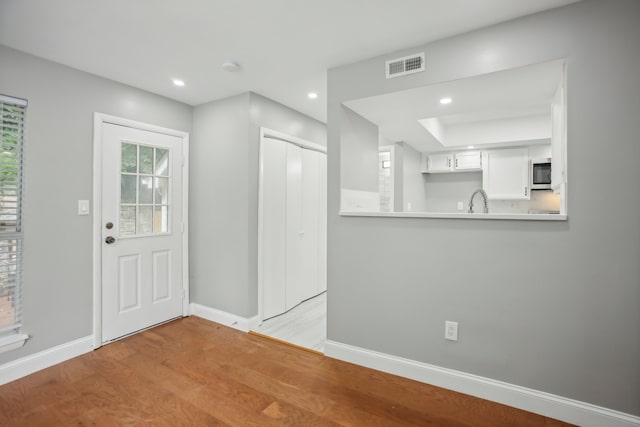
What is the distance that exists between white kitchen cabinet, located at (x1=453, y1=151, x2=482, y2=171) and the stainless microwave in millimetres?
681

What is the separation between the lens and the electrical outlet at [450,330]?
7.04 feet

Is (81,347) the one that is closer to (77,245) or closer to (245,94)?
(77,245)

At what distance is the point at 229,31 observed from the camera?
2.09m

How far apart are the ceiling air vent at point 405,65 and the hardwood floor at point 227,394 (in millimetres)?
2272

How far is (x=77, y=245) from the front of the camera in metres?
2.64

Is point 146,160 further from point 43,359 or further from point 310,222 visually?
point 310,222

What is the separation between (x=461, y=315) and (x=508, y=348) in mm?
323

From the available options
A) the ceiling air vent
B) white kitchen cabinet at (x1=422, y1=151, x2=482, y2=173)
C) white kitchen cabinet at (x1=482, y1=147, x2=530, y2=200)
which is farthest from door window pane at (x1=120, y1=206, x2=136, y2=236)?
white kitchen cabinet at (x1=482, y1=147, x2=530, y2=200)

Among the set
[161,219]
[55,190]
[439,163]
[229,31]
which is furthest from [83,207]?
[439,163]

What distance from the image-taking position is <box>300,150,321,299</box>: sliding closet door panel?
12.9ft

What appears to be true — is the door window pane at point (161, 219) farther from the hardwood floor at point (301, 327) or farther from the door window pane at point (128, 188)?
the hardwood floor at point (301, 327)

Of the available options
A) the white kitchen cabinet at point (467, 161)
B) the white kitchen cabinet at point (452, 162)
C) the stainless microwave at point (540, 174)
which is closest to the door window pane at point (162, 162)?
the white kitchen cabinet at point (452, 162)

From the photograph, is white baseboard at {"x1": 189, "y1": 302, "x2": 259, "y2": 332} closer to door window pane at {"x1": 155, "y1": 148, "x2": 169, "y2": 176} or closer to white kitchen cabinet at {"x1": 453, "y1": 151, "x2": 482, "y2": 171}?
door window pane at {"x1": 155, "y1": 148, "x2": 169, "y2": 176}

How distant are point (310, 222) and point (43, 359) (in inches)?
110
